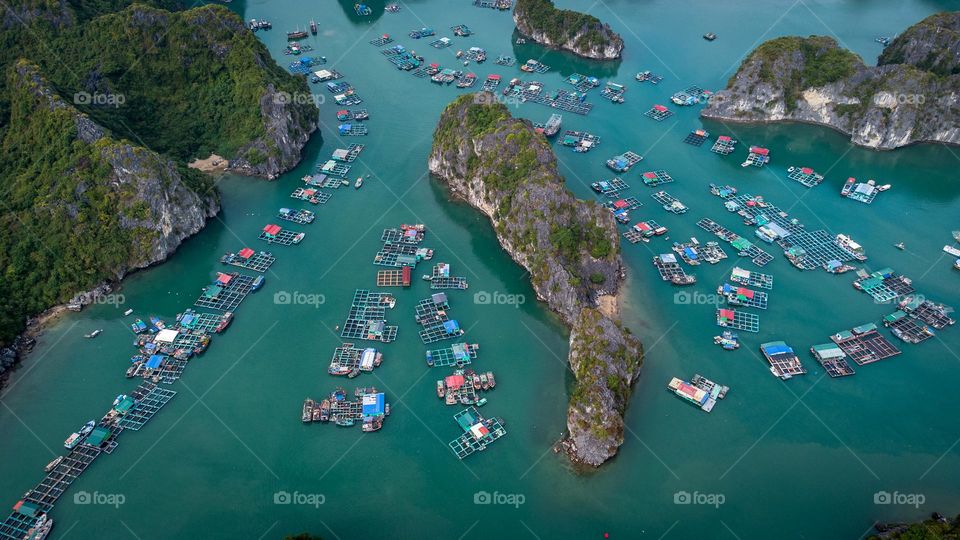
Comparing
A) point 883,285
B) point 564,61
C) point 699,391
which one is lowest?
point 699,391

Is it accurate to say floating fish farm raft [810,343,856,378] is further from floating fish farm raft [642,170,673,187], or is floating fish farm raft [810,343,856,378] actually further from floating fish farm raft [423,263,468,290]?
floating fish farm raft [423,263,468,290]

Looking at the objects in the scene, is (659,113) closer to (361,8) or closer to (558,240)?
(558,240)

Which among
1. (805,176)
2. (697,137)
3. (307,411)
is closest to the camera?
(307,411)

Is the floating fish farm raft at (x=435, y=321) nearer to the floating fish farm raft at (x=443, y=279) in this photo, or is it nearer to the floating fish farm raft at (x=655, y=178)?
the floating fish farm raft at (x=443, y=279)

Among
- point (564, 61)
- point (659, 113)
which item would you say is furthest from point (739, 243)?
point (564, 61)

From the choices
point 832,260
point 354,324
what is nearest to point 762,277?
point 832,260

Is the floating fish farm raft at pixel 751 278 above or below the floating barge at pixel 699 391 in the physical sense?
above

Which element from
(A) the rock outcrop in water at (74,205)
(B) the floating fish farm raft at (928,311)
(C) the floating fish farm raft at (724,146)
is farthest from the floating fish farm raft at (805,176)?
(A) the rock outcrop in water at (74,205)

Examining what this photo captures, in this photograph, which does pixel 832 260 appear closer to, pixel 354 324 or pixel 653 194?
pixel 653 194
